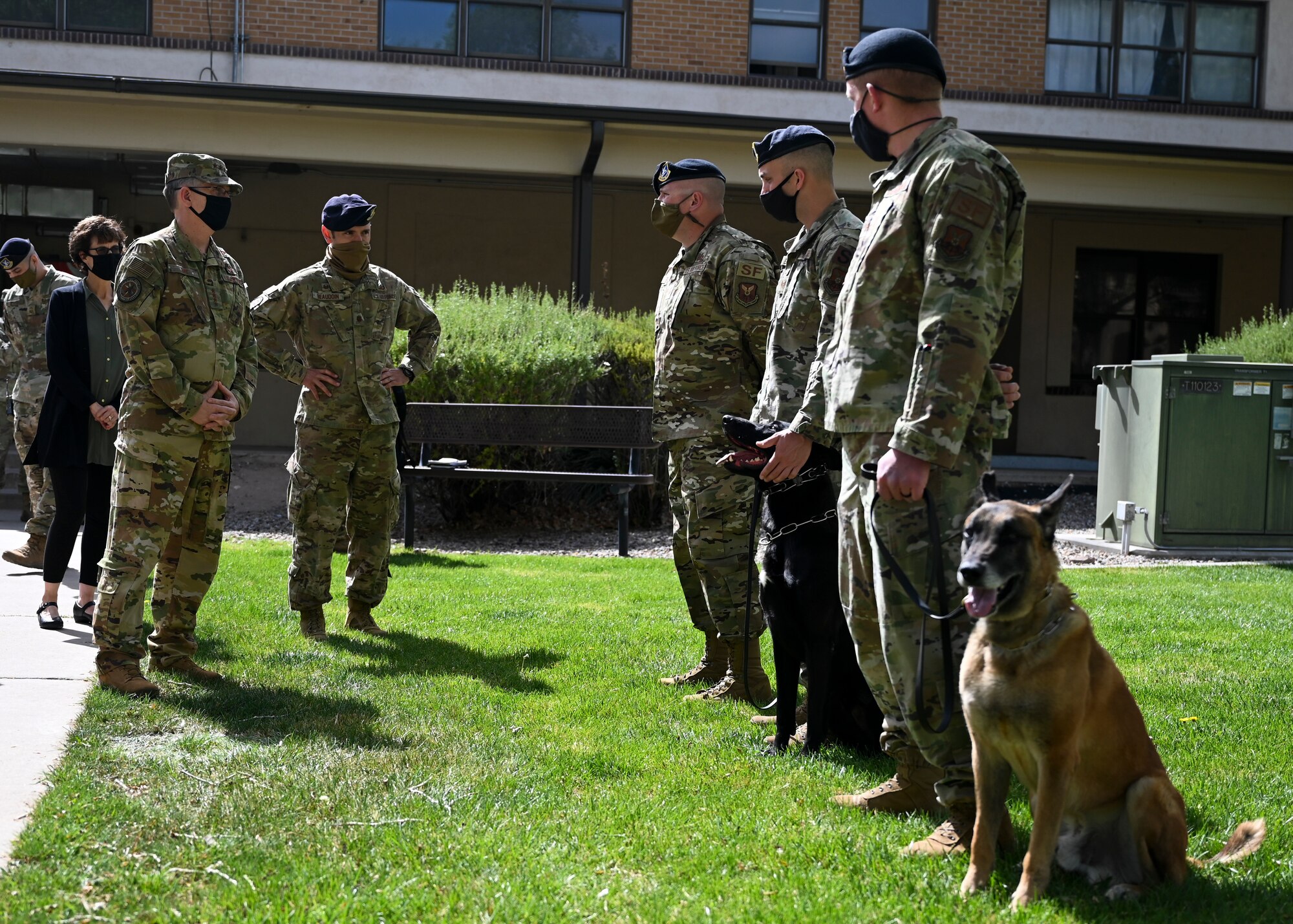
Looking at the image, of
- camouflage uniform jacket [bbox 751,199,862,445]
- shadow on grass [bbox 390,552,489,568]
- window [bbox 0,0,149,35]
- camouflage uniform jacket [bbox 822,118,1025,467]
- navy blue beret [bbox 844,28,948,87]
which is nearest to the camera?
camouflage uniform jacket [bbox 822,118,1025,467]

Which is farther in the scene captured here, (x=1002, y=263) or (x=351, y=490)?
(x=351, y=490)

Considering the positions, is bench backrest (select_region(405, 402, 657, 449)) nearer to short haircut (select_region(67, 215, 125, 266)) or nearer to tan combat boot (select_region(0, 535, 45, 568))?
tan combat boot (select_region(0, 535, 45, 568))

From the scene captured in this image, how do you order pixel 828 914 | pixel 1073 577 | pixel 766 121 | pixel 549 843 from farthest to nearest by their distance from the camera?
pixel 766 121
pixel 1073 577
pixel 549 843
pixel 828 914

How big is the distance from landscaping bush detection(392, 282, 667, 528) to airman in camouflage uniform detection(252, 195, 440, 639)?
4.10 meters

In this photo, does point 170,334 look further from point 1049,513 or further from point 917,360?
point 1049,513

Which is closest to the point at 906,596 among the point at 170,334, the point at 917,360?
the point at 917,360

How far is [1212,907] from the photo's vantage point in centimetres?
315

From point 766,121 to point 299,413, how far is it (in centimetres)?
1002

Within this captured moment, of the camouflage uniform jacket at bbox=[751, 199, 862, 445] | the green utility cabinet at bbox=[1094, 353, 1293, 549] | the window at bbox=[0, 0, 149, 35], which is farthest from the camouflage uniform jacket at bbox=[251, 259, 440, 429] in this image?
the window at bbox=[0, 0, 149, 35]

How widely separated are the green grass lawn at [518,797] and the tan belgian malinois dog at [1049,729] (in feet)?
0.35

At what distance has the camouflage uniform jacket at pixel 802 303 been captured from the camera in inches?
171

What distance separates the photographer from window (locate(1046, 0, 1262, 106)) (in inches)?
739

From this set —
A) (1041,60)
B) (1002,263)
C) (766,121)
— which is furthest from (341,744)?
(1041,60)

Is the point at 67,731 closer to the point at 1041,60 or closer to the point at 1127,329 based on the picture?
the point at 1041,60
